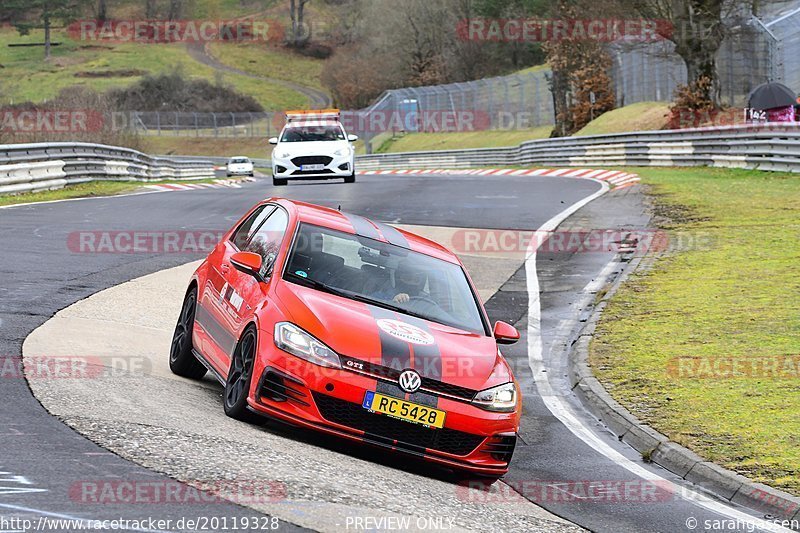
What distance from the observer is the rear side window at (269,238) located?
8906mm

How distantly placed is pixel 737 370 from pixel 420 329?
13.5ft

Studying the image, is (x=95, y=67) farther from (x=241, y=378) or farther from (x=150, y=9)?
(x=241, y=378)

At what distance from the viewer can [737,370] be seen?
1105 cm

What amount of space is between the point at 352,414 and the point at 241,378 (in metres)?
0.89

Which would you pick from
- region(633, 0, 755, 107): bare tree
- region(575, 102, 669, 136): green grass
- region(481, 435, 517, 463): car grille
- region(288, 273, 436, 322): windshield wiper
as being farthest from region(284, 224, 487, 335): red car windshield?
region(575, 102, 669, 136): green grass

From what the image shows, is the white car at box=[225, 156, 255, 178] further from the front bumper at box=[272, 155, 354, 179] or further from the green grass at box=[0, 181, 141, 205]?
the front bumper at box=[272, 155, 354, 179]

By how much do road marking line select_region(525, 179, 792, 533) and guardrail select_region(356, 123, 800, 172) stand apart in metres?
12.8

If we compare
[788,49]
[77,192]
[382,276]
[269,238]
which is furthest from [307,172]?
[382,276]

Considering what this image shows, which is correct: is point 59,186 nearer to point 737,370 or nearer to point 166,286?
point 166,286

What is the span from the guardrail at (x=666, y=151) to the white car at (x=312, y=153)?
1026 centimetres

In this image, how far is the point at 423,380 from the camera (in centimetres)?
764

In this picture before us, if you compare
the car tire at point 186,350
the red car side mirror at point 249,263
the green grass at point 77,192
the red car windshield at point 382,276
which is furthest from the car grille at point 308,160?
the red car side mirror at point 249,263

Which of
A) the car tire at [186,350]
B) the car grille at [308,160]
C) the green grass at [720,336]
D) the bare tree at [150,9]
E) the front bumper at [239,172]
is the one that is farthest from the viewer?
the bare tree at [150,9]

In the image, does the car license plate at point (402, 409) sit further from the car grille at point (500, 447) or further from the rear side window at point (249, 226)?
the rear side window at point (249, 226)
